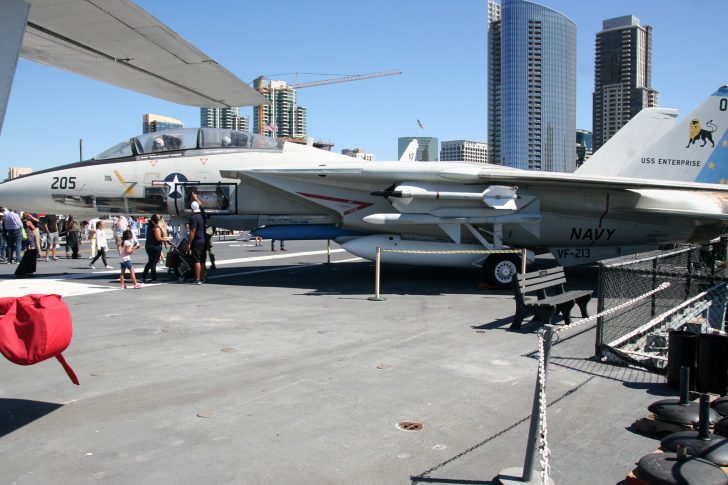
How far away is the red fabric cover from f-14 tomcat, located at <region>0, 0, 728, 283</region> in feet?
27.1

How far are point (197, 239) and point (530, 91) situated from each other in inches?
6148

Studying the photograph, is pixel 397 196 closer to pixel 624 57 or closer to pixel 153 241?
pixel 153 241

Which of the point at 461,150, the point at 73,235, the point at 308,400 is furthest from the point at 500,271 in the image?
the point at 461,150

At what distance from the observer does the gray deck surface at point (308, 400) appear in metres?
3.87

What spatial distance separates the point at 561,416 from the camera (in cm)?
484

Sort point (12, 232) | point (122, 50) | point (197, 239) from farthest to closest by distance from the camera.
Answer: point (12, 232)
point (197, 239)
point (122, 50)

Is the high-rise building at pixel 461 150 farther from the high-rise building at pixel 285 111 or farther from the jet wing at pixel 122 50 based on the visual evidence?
the jet wing at pixel 122 50

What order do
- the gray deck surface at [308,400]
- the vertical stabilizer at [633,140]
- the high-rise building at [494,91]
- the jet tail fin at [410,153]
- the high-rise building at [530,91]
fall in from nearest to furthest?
1. the gray deck surface at [308,400]
2. the vertical stabilizer at [633,140]
3. the jet tail fin at [410,153]
4. the high-rise building at [494,91]
5. the high-rise building at [530,91]

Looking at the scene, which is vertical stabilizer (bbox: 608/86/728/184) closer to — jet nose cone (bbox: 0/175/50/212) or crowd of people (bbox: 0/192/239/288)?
crowd of people (bbox: 0/192/239/288)

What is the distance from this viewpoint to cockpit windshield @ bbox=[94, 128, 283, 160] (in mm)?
13656

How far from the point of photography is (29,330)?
422 cm

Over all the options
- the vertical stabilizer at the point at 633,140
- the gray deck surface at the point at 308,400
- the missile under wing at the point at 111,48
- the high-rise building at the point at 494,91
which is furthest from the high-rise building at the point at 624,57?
the gray deck surface at the point at 308,400

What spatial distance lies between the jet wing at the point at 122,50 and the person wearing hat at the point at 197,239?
98.8 inches

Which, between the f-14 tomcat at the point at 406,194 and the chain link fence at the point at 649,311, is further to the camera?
the f-14 tomcat at the point at 406,194
